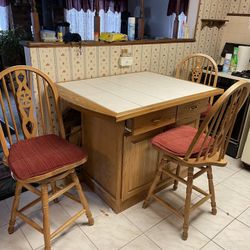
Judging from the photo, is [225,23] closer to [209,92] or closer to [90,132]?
[209,92]

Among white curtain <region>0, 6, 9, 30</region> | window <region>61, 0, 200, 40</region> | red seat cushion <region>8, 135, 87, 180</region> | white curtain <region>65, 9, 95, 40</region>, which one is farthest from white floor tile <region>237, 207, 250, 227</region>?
white curtain <region>0, 6, 9, 30</region>

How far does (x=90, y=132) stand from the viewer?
5.93 ft

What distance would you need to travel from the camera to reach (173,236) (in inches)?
61.7

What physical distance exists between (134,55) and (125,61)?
0.13m

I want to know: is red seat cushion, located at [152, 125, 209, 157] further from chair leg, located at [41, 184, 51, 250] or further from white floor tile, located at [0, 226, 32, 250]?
white floor tile, located at [0, 226, 32, 250]

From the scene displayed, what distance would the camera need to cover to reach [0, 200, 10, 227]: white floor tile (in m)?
1.63

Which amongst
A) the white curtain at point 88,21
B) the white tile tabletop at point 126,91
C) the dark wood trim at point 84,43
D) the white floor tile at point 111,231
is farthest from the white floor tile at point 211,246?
the white curtain at point 88,21

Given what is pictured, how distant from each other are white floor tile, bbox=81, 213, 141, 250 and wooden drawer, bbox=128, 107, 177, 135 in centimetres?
65

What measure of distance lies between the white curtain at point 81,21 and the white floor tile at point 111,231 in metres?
4.31

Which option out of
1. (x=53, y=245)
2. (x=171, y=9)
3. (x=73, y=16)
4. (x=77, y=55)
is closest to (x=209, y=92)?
(x=77, y=55)

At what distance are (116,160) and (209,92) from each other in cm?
80

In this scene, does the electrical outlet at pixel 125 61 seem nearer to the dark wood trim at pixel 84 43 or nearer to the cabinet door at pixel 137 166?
the dark wood trim at pixel 84 43

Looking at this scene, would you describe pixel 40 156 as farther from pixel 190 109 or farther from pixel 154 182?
pixel 190 109

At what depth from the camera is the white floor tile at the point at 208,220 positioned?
1.62m
